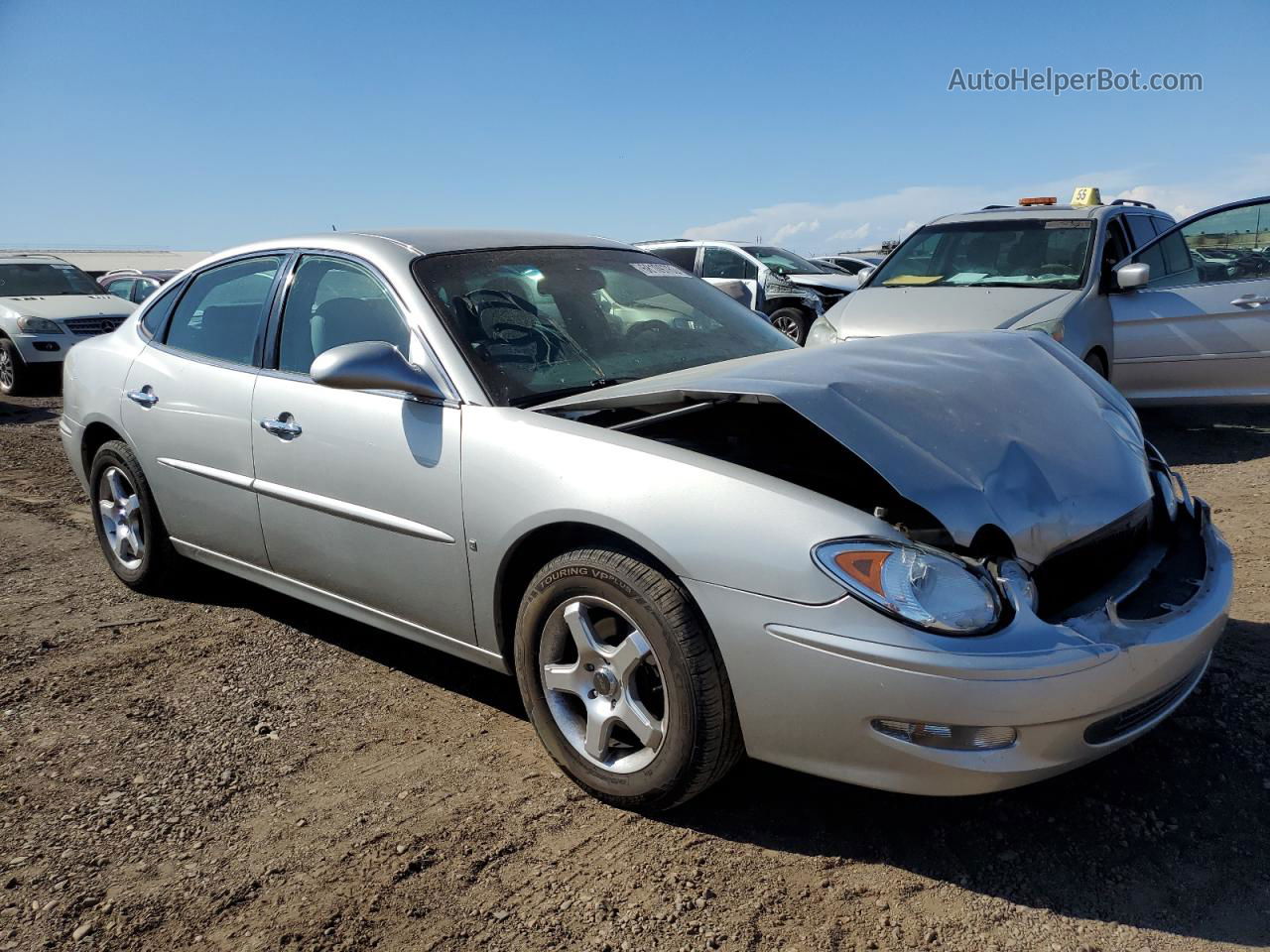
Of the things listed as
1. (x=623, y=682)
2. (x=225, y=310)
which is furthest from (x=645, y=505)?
(x=225, y=310)

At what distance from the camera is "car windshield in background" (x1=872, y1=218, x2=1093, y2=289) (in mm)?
6965

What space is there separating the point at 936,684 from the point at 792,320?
11124 mm

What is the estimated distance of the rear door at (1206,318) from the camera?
21.7 ft

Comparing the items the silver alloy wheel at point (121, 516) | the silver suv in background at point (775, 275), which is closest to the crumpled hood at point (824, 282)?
the silver suv in background at point (775, 275)

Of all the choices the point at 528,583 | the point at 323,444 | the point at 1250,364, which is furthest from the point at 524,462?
the point at 1250,364

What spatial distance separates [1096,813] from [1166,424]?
19.3ft

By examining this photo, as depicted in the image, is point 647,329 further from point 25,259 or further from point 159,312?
point 25,259

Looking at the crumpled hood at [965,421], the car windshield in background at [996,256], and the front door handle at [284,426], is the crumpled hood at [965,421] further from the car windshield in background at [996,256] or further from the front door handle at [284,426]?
the car windshield in background at [996,256]

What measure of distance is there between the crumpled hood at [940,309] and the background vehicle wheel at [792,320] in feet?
18.4

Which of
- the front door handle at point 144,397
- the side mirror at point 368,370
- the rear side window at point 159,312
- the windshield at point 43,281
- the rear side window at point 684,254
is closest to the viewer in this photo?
the side mirror at point 368,370

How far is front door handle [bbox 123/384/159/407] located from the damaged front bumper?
2751 millimetres

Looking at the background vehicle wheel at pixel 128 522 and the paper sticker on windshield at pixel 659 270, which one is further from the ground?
the paper sticker on windshield at pixel 659 270

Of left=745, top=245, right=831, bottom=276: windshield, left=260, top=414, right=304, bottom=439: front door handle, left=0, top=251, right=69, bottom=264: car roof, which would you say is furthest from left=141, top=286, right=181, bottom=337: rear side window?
left=745, top=245, right=831, bottom=276: windshield

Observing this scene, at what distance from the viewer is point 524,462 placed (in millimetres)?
2748
